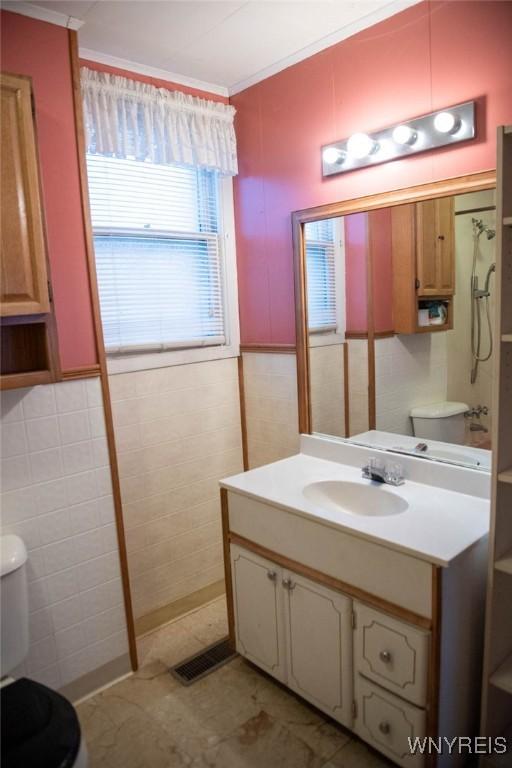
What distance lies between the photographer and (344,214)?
2125 mm

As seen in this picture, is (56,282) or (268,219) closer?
(56,282)

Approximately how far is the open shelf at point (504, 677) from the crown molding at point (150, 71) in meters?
2.60

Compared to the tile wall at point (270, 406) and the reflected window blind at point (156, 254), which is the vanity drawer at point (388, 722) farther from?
the reflected window blind at point (156, 254)

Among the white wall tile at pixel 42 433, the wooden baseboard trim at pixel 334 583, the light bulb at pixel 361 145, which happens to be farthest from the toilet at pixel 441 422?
the white wall tile at pixel 42 433

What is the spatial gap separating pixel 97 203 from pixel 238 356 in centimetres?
101

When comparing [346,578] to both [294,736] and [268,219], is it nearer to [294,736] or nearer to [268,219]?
[294,736]

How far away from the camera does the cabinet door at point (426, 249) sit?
6.07 feet

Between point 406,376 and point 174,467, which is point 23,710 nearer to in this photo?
point 174,467

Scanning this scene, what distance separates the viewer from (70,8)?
1.74 meters

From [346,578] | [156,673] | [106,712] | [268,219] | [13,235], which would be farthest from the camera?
→ [268,219]

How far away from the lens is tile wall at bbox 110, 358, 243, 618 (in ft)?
7.79

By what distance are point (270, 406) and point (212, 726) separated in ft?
4.52

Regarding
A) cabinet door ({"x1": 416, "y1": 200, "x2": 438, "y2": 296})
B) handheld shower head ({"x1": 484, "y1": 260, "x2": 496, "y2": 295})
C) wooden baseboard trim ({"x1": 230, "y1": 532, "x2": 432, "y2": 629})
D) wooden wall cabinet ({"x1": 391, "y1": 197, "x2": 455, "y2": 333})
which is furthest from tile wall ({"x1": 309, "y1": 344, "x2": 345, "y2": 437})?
handheld shower head ({"x1": 484, "y1": 260, "x2": 496, "y2": 295})

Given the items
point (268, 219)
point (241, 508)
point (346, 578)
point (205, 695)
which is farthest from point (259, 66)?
point (205, 695)
